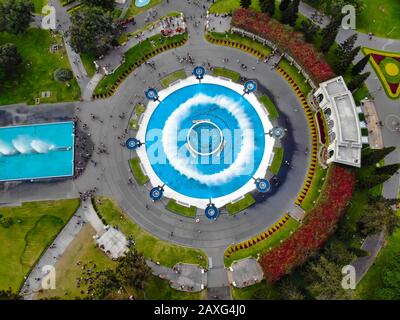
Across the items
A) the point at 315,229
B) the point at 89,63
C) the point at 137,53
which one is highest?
the point at 137,53

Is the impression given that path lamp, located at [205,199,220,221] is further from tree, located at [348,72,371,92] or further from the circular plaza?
tree, located at [348,72,371,92]

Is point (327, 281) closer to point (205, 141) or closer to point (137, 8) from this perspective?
point (205, 141)

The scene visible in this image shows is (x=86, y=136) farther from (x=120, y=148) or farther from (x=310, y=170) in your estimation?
(x=310, y=170)

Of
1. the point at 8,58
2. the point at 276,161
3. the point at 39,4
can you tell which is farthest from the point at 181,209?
the point at 39,4

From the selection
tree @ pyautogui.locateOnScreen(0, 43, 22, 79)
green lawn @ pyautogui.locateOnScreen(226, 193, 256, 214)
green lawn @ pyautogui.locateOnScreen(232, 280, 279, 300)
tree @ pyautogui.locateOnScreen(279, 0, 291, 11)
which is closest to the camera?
green lawn @ pyautogui.locateOnScreen(232, 280, 279, 300)

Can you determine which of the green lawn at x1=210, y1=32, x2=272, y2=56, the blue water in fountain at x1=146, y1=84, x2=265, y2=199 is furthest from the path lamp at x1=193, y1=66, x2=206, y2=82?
the green lawn at x1=210, y1=32, x2=272, y2=56

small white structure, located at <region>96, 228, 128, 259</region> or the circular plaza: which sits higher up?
the circular plaza
